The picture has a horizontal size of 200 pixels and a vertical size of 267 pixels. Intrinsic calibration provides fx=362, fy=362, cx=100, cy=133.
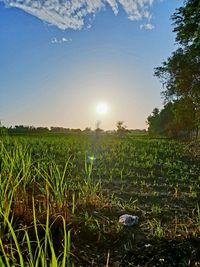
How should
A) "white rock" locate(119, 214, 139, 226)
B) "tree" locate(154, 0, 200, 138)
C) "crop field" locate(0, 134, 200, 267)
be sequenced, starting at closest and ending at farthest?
1. "crop field" locate(0, 134, 200, 267)
2. "white rock" locate(119, 214, 139, 226)
3. "tree" locate(154, 0, 200, 138)

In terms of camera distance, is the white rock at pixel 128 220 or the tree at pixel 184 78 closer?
the white rock at pixel 128 220

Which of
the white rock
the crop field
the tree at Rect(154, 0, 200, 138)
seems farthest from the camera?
the tree at Rect(154, 0, 200, 138)

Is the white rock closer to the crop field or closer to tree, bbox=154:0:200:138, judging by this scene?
the crop field

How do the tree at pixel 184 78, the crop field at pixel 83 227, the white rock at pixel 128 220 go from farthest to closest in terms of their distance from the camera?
the tree at pixel 184 78 → the white rock at pixel 128 220 → the crop field at pixel 83 227

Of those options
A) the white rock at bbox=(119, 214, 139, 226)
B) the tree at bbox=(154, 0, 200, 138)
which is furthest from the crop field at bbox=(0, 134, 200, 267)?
the tree at bbox=(154, 0, 200, 138)

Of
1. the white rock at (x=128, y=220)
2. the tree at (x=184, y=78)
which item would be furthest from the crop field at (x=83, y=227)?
the tree at (x=184, y=78)

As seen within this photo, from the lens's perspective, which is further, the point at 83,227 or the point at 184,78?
the point at 184,78

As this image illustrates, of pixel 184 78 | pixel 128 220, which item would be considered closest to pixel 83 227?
pixel 128 220

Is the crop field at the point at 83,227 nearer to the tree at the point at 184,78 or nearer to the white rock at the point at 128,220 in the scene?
the white rock at the point at 128,220

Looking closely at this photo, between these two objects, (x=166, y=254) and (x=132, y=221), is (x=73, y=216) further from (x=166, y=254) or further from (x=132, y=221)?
(x=166, y=254)

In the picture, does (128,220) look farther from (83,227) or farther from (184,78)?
(184,78)

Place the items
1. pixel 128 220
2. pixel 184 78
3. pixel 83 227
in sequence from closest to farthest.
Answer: pixel 83 227, pixel 128 220, pixel 184 78

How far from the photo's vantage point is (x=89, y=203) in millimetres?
4422

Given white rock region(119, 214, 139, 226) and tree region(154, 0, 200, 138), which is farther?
tree region(154, 0, 200, 138)
